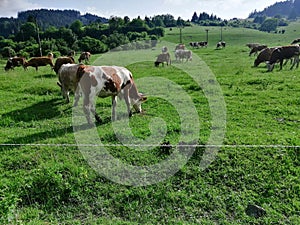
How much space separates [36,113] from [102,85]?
3.12 meters

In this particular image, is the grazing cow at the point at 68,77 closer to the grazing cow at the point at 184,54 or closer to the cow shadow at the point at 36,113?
the cow shadow at the point at 36,113

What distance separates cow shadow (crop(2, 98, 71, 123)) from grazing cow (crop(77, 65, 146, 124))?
1940mm

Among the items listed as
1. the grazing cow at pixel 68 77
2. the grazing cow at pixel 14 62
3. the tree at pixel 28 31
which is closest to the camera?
the grazing cow at pixel 68 77

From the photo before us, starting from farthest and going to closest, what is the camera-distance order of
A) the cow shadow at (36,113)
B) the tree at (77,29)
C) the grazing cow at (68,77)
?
the tree at (77,29) → the grazing cow at (68,77) → the cow shadow at (36,113)

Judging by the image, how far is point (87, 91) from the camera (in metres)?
8.34

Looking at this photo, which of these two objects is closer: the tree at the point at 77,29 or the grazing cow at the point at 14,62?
the grazing cow at the point at 14,62

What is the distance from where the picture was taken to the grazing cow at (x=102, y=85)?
8359 millimetres

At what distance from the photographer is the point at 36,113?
32.5 feet

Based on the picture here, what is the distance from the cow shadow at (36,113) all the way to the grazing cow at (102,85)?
6.36 feet

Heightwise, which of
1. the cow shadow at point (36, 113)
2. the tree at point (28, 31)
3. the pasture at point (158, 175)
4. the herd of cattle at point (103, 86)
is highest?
the tree at point (28, 31)

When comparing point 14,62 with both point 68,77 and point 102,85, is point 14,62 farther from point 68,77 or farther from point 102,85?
point 102,85

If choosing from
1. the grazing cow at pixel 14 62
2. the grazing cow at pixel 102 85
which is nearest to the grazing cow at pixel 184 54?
the grazing cow at pixel 14 62

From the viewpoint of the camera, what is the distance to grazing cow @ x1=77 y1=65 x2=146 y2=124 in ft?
27.4

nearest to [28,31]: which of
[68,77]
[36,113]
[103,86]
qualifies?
[68,77]
